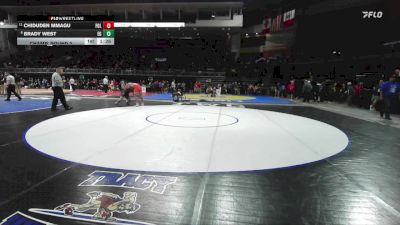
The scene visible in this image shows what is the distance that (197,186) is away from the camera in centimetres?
310

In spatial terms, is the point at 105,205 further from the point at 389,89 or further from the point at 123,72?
the point at 123,72

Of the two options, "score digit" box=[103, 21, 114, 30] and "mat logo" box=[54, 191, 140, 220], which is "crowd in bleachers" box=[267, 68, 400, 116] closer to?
"mat logo" box=[54, 191, 140, 220]

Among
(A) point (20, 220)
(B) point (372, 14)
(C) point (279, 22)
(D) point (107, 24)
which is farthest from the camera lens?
(C) point (279, 22)

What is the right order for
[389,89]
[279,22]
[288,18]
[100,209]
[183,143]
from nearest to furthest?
[100,209], [183,143], [389,89], [288,18], [279,22]

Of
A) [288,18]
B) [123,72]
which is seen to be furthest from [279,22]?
[123,72]

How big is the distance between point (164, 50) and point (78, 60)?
9968 millimetres

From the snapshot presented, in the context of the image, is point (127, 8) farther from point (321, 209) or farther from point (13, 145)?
point (321, 209)
